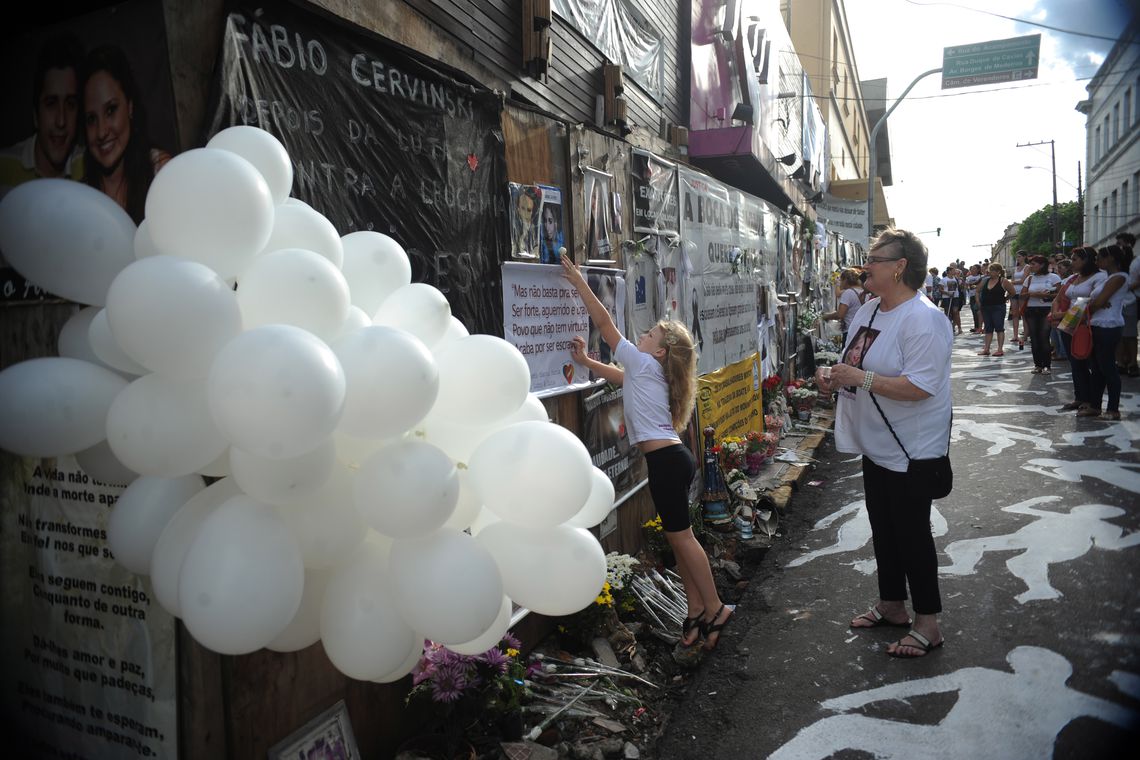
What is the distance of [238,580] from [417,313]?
2.51ft

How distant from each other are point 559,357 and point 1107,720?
301 centimetres

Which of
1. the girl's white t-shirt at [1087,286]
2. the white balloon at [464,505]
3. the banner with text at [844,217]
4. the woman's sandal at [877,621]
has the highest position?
the banner with text at [844,217]

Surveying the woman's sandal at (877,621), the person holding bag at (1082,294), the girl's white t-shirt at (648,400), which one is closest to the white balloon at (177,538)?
the girl's white t-shirt at (648,400)

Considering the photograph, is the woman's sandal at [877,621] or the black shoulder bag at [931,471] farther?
the woman's sandal at [877,621]

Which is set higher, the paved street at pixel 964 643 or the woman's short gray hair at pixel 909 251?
the woman's short gray hair at pixel 909 251

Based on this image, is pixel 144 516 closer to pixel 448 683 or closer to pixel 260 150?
pixel 260 150

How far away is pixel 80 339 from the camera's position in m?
1.78

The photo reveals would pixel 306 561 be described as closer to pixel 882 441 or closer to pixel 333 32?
pixel 333 32

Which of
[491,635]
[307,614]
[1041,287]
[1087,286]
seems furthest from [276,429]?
[1041,287]

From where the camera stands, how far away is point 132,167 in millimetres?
2129

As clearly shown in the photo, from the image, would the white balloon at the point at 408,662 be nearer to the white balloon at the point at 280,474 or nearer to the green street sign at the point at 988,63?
the white balloon at the point at 280,474

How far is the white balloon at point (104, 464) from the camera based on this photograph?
177 cm

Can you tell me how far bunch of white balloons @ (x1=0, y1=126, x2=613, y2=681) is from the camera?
136cm

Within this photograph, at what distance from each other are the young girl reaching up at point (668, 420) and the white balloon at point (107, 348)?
2555 mm
